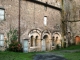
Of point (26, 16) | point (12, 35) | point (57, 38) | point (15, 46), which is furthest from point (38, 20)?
point (57, 38)

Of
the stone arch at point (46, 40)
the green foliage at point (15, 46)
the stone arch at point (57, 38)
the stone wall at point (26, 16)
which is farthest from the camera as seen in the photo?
the stone arch at point (57, 38)

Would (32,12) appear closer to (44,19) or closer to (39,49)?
(44,19)

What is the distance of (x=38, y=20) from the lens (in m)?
26.8

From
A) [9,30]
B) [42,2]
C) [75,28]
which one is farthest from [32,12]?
[75,28]

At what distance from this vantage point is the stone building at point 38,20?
75.1ft

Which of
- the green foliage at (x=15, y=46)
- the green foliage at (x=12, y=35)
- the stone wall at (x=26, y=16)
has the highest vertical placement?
the stone wall at (x=26, y=16)

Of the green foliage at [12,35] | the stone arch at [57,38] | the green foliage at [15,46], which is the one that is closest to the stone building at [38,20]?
the stone arch at [57,38]

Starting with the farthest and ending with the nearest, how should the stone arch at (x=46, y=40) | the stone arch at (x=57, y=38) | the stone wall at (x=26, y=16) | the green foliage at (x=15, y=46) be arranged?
the stone arch at (x=57, y=38), the stone arch at (x=46, y=40), the stone wall at (x=26, y=16), the green foliage at (x=15, y=46)

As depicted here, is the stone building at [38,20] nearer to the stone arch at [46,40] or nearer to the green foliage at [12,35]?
the stone arch at [46,40]

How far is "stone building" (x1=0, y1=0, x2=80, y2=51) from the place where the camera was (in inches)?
901

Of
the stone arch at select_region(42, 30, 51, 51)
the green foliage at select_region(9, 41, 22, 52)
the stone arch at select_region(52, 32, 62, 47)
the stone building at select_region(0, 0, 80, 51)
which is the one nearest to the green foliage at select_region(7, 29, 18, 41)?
the stone building at select_region(0, 0, 80, 51)

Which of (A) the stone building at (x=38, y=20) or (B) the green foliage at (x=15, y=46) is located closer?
(B) the green foliage at (x=15, y=46)

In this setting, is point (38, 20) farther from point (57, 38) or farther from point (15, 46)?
point (57, 38)

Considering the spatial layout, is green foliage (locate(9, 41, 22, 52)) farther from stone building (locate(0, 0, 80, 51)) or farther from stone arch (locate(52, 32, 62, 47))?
stone arch (locate(52, 32, 62, 47))
